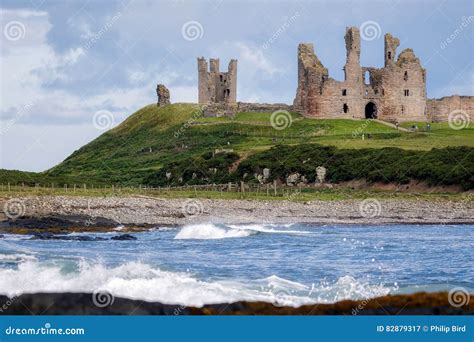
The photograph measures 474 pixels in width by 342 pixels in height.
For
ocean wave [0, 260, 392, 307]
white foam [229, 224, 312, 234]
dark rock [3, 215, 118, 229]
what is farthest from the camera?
white foam [229, 224, 312, 234]

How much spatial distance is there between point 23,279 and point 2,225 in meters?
22.3

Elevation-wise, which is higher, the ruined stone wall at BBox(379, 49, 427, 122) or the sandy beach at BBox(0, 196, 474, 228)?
the ruined stone wall at BBox(379, 49, 427, 122)

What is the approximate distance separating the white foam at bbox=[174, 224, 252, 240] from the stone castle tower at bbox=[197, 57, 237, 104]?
64.1m

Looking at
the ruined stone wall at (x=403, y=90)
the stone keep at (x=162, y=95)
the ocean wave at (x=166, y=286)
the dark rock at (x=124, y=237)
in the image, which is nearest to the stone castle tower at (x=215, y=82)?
the stone keep at (x=162, y=95)

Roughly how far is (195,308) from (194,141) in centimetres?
7403

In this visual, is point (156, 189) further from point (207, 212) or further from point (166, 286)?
point (166, 286)

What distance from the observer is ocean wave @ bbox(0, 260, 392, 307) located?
23.3 meters

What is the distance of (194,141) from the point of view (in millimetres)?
95812

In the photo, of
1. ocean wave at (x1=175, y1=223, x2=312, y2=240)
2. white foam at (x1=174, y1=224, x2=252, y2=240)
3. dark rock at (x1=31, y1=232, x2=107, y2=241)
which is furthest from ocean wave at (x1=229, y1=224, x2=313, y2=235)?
dark rock at (x1=31, y1=232, x2=107, y2=241)

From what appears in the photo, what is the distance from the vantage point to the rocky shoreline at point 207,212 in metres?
49.5

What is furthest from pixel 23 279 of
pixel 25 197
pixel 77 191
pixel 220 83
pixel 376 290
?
pixel 220 83

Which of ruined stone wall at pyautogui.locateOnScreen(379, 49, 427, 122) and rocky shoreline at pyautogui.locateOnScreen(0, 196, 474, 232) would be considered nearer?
rocky shoreline at pyautogui.locateOnScreen(0, 196, 474, 232)

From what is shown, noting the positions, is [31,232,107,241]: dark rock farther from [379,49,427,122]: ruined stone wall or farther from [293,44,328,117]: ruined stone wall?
[379,49,427,122]: ruined stone wall

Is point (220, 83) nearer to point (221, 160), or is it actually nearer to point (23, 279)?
point (221, 160)
